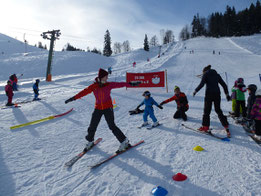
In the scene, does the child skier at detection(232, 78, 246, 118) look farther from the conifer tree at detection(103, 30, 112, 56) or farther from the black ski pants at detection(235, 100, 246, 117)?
the conifer tree at detection(103, 30, 112, 56)

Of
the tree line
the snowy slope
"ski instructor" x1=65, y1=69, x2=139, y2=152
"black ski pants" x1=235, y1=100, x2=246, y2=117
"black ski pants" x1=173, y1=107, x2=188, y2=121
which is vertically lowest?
the snowy slope

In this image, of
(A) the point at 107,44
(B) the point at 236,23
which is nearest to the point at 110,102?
(A) the point at 107,44

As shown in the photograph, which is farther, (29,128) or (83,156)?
(29,128)

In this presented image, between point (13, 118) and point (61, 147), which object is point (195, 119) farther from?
point (13, 118)

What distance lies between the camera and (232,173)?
2.84 metres

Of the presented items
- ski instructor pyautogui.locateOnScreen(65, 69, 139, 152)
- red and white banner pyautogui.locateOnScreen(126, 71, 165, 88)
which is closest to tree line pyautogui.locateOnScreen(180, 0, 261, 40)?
red and white banner pyautogui.locateOnScreen(126, 71, 165, 88)

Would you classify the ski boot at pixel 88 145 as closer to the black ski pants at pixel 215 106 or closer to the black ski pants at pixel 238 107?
the black ski pants at pixel 215 106

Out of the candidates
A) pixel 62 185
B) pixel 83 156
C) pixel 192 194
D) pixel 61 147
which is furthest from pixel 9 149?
pixel 192 194

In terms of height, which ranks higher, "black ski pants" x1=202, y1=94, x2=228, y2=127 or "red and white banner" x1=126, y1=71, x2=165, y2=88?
"red and white banner" x1=126, y1=71, x2=165, y2=88

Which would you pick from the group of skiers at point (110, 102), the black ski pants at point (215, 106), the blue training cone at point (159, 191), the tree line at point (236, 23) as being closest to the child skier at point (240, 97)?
the group of skiers at point (110, 102)

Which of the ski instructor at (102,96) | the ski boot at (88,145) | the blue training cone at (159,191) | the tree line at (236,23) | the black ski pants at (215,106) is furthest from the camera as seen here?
the tree line at (236,23)

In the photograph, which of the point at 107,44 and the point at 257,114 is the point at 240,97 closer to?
the point at 257,114

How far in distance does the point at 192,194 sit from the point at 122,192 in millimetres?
1033

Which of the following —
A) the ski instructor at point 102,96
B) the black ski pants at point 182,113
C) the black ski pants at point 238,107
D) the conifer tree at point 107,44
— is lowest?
the black ski pants at point 182,113
